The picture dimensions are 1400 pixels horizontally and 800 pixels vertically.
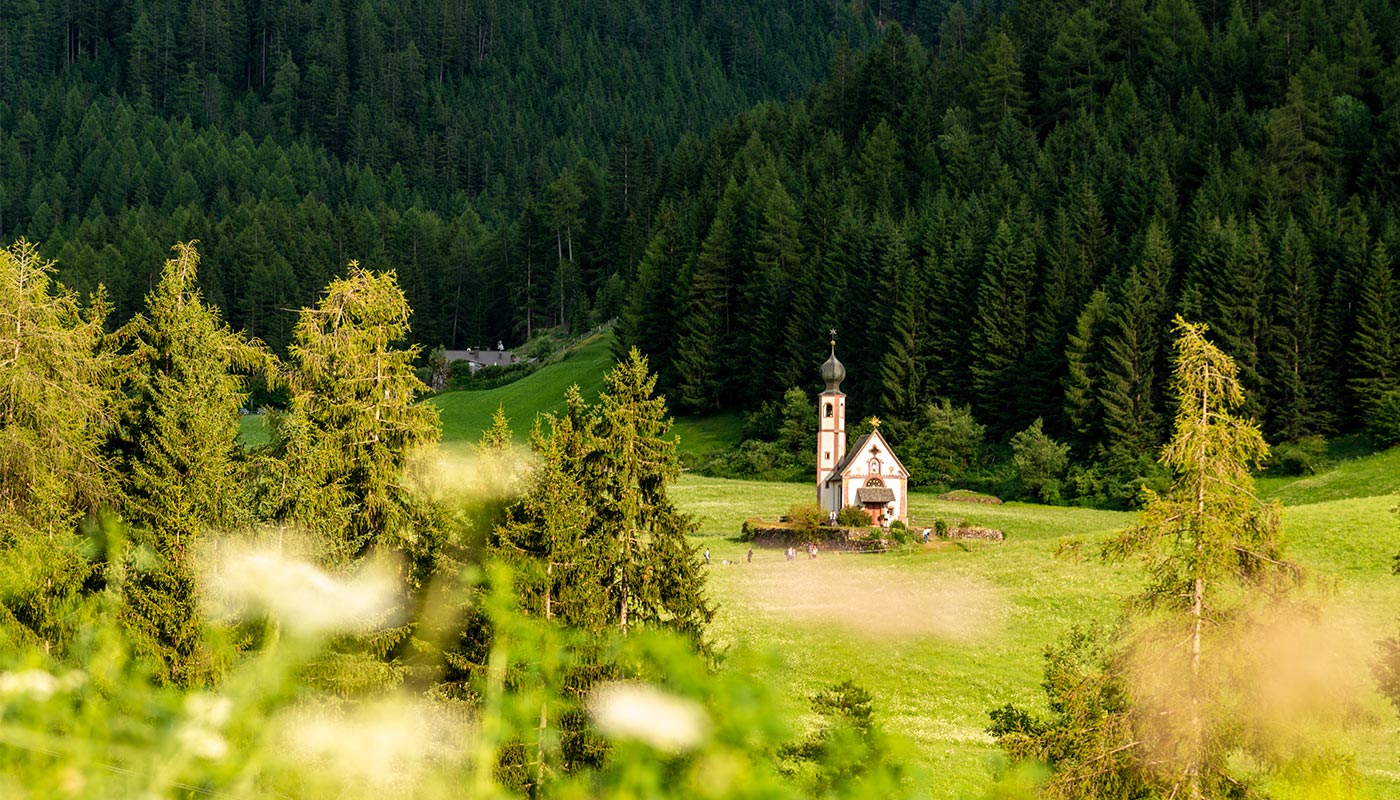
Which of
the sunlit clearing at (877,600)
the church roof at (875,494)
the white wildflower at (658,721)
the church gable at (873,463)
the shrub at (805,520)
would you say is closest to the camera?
the white wildflower at (658,721)

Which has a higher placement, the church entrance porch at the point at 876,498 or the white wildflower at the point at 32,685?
the white wildflower at the point at 32,685

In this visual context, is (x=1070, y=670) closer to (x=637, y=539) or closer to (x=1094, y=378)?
(x=637, y=539)

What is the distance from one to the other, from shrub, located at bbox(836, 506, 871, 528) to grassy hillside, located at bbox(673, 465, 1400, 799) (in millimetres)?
4637

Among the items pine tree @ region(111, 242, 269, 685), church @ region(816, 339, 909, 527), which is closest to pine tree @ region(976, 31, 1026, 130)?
church @ region(816, 339, 909, 527)

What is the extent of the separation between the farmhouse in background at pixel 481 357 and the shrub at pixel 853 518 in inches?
2818

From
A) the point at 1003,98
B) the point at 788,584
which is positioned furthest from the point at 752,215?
the point at 788,584

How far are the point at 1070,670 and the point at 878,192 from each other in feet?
306

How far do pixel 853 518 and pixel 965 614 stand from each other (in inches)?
717

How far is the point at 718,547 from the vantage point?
59.6 metres

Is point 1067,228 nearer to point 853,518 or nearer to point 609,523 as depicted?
point 853,518

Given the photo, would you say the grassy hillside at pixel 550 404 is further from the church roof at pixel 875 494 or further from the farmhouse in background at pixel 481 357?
the church roof at pixel 875 494

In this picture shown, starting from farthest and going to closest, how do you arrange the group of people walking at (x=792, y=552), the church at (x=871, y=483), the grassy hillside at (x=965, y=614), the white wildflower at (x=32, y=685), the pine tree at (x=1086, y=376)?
the pine tree at (x=1086, y=376) < the church at (x=871, y=483) < the group of people walking at (x=792, y=552) < the grassy hillside at (x=965, y=614) < the white wildflower at (x=32, y=685)

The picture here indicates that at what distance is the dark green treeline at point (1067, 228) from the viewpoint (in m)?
78.4

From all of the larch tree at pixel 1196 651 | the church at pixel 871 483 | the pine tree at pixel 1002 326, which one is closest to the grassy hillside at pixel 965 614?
the larch tree at pixel 1196 651
